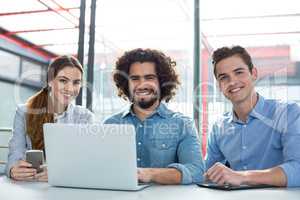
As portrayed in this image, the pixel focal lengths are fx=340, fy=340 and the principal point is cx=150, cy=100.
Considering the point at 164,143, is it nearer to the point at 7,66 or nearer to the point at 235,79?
the point at 235,79

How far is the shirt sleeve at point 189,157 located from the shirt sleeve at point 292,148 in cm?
34

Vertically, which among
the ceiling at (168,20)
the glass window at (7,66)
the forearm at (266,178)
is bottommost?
the forearm at (266,178)

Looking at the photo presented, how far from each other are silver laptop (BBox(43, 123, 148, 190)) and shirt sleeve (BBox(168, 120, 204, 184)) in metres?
0.24

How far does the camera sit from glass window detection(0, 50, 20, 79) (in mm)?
4008

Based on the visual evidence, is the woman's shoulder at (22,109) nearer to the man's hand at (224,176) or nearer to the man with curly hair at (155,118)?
the man with curly hair at (155,118)

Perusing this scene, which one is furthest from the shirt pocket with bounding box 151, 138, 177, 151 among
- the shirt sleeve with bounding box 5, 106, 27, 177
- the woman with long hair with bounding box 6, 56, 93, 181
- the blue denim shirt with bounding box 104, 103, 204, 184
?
the shirt sleeve with bounding box 5, 106, 27, 177

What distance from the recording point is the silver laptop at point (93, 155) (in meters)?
1.08

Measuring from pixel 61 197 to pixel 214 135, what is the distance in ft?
3.56

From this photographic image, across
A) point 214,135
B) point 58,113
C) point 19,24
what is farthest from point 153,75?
point 19,24

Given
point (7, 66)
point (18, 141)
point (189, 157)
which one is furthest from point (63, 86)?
point (7, 66)


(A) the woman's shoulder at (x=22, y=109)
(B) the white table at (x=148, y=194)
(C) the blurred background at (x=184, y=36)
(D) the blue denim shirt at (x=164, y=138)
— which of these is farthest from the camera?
(C) the blurred background at (x=184, y=36)

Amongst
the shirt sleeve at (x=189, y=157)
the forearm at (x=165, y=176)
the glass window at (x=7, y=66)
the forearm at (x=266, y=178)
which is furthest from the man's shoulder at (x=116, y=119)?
the glass window at (x=7, y=66)

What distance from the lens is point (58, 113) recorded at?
216 centimetres

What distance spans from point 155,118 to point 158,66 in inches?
12.6
